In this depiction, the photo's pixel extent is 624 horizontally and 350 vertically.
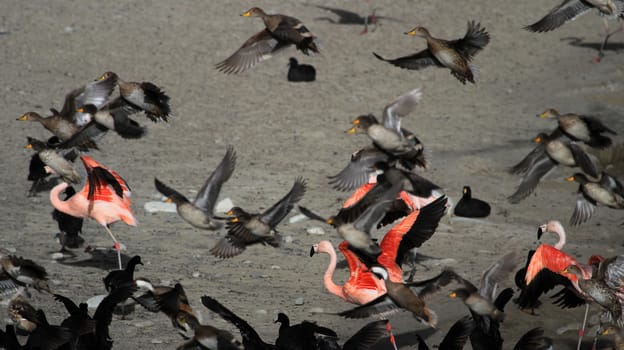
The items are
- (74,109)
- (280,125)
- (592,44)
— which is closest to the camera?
(74,109)

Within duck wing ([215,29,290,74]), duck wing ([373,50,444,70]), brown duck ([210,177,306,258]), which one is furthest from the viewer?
duck wing ([215,29,290,74])

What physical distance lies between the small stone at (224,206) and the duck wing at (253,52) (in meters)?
1.40

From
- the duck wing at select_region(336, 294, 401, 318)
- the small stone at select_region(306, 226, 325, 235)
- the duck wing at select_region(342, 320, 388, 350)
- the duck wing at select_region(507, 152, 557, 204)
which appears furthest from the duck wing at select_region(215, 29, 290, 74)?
the duck wing at select_region(342, 320, 388, 350)

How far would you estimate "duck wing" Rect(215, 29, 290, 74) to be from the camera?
1081 centimetres

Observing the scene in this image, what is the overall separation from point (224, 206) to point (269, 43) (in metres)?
1.73

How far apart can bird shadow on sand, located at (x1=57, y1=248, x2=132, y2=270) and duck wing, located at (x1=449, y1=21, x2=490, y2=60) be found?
3484 millimetres

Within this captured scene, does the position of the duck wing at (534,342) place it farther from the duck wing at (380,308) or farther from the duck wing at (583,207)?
the duck wing at (583,207)

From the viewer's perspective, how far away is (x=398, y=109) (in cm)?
994

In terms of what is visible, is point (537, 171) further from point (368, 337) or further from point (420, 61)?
point (368, 337)

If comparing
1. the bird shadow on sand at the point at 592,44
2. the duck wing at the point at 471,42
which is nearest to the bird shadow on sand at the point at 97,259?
the duck wing at the point at 471,42

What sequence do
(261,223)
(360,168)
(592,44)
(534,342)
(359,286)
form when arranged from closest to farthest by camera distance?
(534,342)
(359,286)
(261,223)
(360,168)
(592,44)

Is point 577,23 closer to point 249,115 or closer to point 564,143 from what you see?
point 249,115

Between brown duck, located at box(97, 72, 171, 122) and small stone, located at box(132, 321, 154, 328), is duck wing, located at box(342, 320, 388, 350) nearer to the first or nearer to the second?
small stone, located at box(132, 321, 154, 328)

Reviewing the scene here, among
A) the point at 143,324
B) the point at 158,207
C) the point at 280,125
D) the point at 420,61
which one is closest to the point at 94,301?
the point at 143,324
